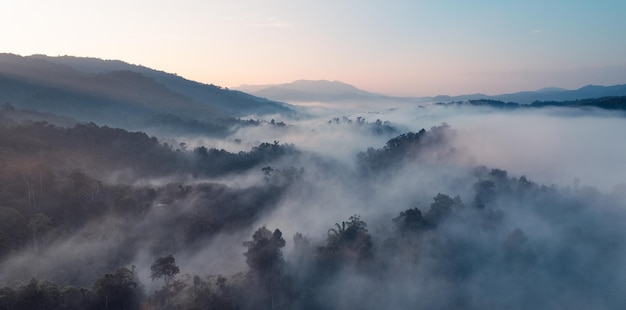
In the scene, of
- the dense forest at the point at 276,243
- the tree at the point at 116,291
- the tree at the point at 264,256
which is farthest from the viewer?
the tree at the point at 264,256

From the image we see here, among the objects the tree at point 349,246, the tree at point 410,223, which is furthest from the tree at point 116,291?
the tree at point 410,223

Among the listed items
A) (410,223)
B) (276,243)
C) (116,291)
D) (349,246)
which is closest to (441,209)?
(410,223)

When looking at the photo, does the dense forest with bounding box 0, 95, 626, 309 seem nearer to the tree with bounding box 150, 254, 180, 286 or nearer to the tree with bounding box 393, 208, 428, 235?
the tree with bounding box 150, 254, 180, 286

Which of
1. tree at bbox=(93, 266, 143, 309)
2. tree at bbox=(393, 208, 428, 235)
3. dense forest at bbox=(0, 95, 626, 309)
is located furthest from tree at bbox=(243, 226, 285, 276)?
tree at bbox=(393, 208, 428, 235)

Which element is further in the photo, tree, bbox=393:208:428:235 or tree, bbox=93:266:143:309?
tree, bbox=393:208:428:235

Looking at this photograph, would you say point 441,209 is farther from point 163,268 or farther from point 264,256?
point 163,268

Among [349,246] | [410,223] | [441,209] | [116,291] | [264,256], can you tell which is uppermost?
[116,291]

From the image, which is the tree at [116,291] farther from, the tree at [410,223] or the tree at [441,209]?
the tree at [441,209]

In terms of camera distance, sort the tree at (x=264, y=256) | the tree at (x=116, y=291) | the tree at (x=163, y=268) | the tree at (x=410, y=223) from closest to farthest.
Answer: the tree at (x=116, y=291) < the tree at (x=163, y=268) < the tree at (x=264, y=256) < the tree at (x=410, y=223)

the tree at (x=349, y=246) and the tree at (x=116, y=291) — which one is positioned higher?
the tree at (x=116, y=291)

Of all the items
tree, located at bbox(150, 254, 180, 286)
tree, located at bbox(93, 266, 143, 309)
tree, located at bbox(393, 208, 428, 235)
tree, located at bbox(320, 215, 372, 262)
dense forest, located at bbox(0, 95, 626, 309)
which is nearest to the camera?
tree, located at bbox(93, 266, 143, 309)
